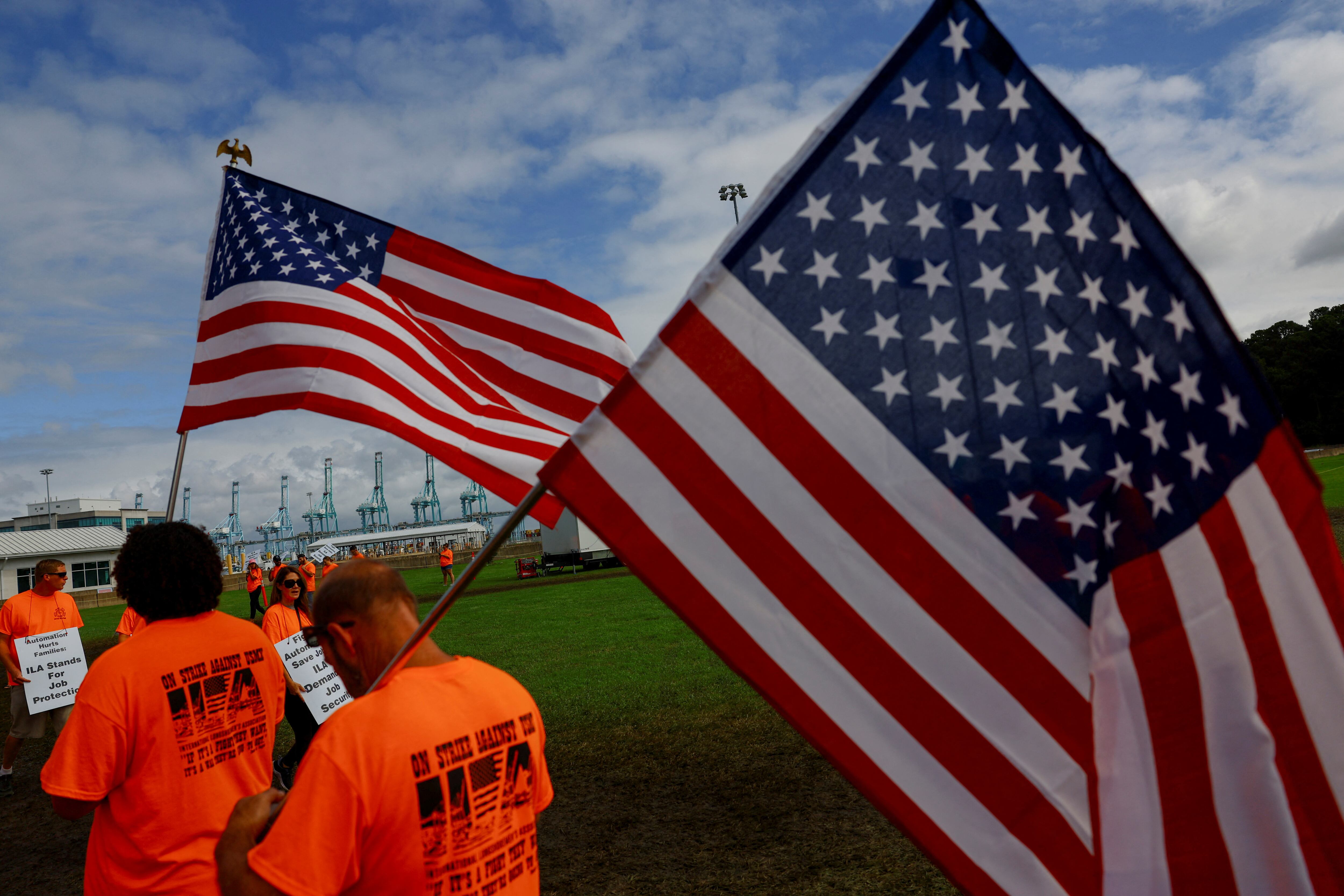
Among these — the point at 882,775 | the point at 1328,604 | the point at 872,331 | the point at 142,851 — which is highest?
the point at 872,331

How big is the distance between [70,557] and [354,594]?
66364 millimetres

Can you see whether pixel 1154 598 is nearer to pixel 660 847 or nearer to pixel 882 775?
pixel 882 775

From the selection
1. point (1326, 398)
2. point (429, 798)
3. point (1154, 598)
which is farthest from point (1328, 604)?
point (1326, 398)

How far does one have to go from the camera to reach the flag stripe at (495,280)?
4762 mm

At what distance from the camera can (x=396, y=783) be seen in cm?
171

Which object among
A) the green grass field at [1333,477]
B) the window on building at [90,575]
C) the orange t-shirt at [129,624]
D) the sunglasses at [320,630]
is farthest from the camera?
→ the window on building at [90,575]

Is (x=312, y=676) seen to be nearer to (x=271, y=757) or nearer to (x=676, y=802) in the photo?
(x=271, y=757)

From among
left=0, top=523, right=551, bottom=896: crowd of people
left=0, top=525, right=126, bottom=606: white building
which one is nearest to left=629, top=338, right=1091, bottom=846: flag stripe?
left=0, top=523, right=551, bottom=896: crowd of people

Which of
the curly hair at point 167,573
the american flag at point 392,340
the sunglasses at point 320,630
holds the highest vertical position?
the american flag at point 392,340

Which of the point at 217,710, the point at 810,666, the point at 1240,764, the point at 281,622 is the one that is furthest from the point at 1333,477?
the point at 217,710

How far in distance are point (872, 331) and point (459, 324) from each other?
347 centimetres

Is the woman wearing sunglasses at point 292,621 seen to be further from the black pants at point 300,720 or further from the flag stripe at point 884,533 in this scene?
the flag stripe at point 884,533

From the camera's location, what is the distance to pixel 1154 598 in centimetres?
175

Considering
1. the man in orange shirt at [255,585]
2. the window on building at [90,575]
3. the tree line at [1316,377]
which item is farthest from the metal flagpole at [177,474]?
the tree line at [1316,377]
